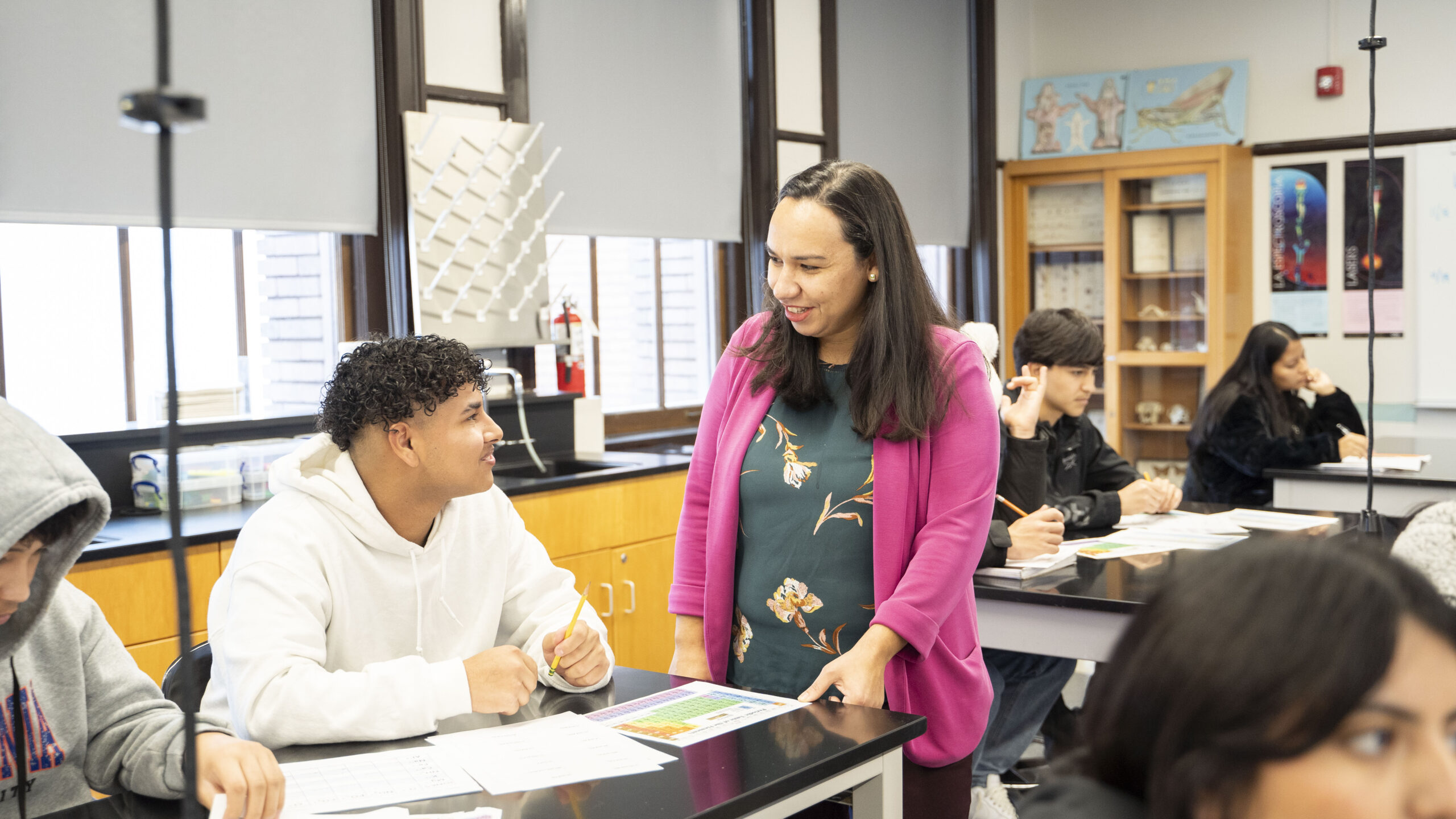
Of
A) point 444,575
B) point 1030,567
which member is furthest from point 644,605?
point 444,575

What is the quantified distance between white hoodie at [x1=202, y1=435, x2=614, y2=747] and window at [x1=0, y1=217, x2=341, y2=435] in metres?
1.30

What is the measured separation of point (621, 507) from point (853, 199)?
1.90m

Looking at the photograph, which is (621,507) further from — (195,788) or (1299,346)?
(195,788)

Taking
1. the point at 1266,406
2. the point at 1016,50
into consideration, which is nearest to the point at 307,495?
the point at 1266,406

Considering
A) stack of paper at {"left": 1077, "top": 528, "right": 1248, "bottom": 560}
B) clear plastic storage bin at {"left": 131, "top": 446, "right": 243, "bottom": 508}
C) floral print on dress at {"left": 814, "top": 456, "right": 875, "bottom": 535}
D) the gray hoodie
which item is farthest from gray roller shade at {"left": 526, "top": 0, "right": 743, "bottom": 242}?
the gray hoodie

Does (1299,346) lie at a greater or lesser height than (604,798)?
greater

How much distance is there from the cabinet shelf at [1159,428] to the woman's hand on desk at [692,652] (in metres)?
4.63

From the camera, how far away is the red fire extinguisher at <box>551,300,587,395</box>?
3920 millimetres

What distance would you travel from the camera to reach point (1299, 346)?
396 centimetres

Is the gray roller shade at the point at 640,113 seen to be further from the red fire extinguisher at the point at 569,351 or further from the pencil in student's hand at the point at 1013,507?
the pencil in student's hand at the point at 1013,507

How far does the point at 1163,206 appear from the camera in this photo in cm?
577

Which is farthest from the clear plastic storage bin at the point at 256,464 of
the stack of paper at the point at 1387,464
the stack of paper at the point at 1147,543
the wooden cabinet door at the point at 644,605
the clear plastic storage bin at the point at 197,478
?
the stack of paper at the point at 1387,464

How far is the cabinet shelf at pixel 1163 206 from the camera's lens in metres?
5.65

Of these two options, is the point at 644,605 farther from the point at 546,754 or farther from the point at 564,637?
the point at 546,754
